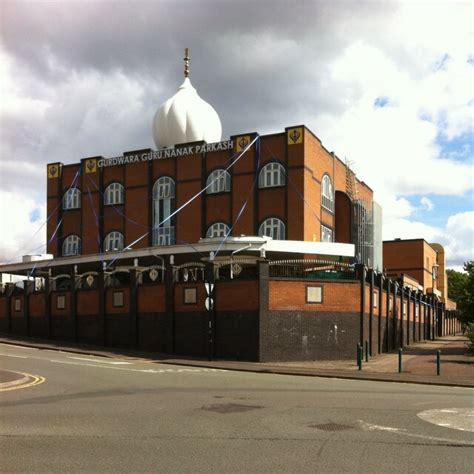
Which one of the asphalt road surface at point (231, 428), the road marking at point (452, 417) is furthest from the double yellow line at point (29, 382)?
the road marking at point (452, 417)

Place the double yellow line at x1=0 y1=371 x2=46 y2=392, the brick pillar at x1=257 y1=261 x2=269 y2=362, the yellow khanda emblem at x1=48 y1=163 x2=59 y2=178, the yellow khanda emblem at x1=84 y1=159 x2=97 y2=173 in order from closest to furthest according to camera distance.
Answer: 1. the double yellow line at x1=0 y1=371 x2=46 y2=392
2. the brick pillar at x1=257 y1=261 x2=269 y2=362
3. the yellow khanda emblem at x1=84 y1=159 x2=97 y2=173
4. the yellow khanda emblem at x1=48 y1=163 x2=59 y2=178

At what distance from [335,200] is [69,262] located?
20.4 metres

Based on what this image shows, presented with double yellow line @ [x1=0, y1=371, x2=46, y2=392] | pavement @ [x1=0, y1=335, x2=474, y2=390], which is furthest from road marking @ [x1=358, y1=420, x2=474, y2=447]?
pavement @ [x1=0, y1=335, x2=474, y2=390]

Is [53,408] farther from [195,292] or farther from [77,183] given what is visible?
[77,183]

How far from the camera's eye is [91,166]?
168 ft

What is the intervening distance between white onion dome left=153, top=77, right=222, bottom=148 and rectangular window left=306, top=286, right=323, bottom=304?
70.6 feet

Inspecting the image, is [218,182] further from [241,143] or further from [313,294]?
[313,294]

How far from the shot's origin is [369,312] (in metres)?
33.9

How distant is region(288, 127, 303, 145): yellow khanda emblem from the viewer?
136ft

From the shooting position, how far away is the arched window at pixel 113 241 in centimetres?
4894

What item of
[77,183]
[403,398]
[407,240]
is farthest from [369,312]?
[407,240]

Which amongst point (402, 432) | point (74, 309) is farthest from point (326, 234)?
point (402, 432)

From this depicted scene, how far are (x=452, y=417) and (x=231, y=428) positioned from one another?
458cm

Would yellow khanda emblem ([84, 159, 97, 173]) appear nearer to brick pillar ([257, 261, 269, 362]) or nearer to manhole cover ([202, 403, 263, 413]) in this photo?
brick pillar ([257, 261, 269, 362])
